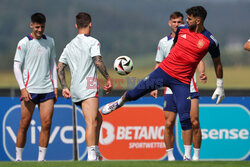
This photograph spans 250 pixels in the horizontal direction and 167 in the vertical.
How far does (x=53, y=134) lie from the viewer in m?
9.91

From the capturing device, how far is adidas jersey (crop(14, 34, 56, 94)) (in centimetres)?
790

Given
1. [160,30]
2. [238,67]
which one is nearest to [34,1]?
[160,30]

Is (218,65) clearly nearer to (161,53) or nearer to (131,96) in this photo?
(131,96)

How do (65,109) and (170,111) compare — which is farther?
(65,109)

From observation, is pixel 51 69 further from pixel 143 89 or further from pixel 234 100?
pixel 234 100

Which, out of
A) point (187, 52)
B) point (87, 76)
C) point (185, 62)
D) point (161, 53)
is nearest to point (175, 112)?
point (161, 53)

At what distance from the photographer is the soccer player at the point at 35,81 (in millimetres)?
7848

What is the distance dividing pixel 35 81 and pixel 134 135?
2829 mm

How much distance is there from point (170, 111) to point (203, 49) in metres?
1.77

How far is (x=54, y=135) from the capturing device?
32.5 ft

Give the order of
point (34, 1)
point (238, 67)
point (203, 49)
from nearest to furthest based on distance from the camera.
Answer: point (203, 49) → point (238, 67) → point (34, 1)

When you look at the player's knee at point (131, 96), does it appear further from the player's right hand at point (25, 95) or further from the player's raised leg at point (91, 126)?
the player's right hand at point (25, 95)


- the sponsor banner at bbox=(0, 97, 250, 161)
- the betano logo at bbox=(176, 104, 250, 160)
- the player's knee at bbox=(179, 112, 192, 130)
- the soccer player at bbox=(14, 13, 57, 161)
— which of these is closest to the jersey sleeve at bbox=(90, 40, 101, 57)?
the soccer player at bbox=(14, 13, 57, 161)

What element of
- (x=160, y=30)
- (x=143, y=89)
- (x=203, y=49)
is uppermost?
(x=203, y=49)
